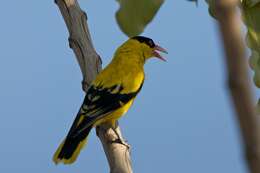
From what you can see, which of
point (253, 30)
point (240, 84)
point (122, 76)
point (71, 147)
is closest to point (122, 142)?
point (71, 147)

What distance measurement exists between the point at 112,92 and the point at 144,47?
2.29 feet

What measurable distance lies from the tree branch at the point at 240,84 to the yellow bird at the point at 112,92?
2198 mm

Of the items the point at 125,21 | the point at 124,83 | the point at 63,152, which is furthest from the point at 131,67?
the point at 125,21

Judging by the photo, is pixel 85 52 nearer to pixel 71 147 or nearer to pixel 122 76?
pixel 71 147

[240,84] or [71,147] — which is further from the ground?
[240,84]

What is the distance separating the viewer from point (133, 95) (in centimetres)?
283

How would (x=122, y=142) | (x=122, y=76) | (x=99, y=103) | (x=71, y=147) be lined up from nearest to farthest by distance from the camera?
1. (x=122, y=142)
2. (x=71, y=147)
3. (x=99, y=103)
4. (x=122, y=76)

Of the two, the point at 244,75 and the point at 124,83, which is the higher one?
the point at 244,75

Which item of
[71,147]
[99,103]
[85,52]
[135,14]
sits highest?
[135,14]

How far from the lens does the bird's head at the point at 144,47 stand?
10.9ft

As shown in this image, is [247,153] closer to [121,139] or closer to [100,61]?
[121,139]

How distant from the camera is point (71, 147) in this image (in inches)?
95.2

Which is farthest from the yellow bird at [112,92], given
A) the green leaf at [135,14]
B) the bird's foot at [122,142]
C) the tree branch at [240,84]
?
the tree branch at [240,84]

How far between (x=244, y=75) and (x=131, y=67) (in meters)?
2.89
